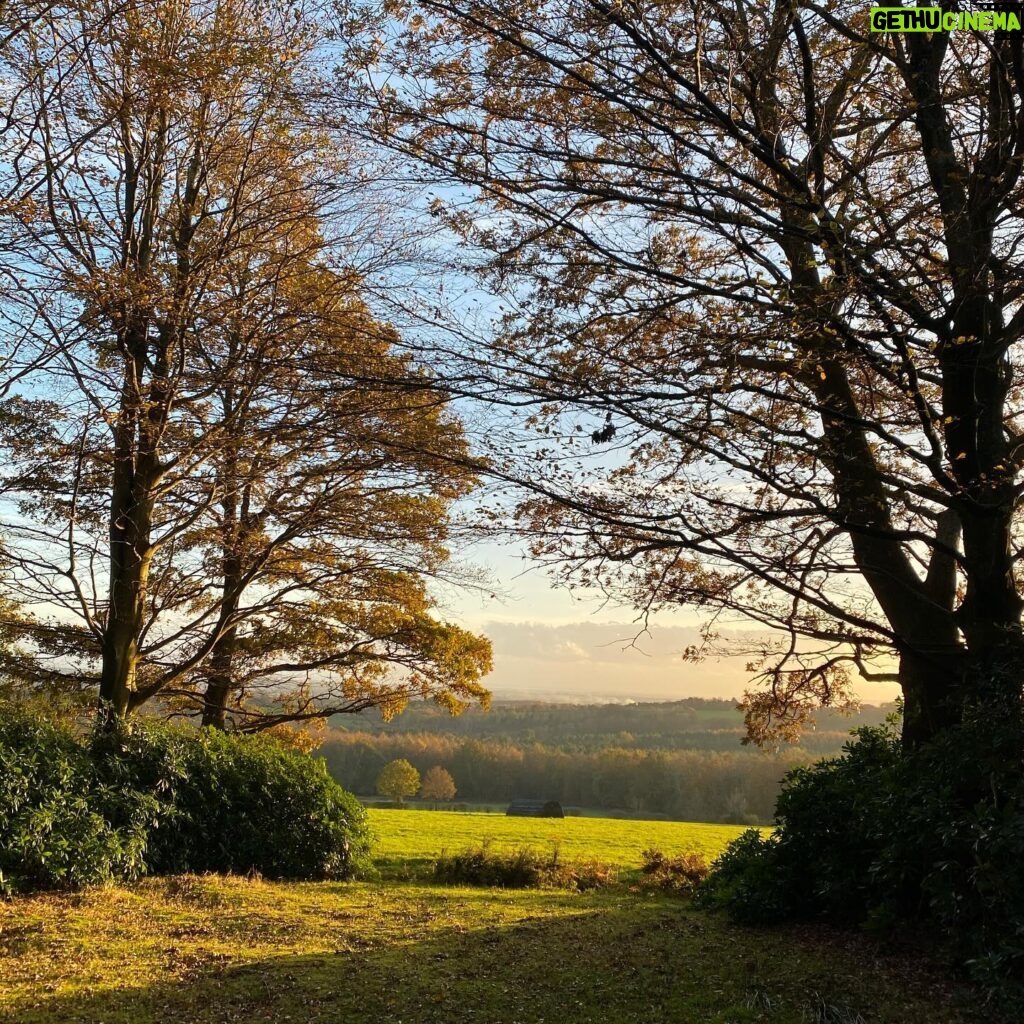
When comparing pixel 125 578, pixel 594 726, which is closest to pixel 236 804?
pixel 125 578

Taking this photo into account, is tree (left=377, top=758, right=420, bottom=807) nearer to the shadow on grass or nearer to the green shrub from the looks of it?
the green shrub

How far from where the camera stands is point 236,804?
11.0 meters

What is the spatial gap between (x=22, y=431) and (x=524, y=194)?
23.1ft

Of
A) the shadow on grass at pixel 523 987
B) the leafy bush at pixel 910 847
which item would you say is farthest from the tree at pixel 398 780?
the shadow on grass at pixel 523 987

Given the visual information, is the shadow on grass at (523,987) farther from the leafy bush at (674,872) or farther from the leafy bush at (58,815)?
the leafy bush at (674,872)

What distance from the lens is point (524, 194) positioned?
5.73 m

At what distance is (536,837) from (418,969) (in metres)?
14.9

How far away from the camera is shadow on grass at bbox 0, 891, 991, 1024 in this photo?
188 inches

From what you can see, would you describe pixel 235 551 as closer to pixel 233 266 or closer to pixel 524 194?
pixel 233 266

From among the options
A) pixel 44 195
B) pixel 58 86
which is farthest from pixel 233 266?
pixel 58 86

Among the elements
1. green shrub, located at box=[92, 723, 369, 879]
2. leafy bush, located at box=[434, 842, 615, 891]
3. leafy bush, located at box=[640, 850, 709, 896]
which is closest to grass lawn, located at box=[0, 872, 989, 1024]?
green shrub, located at box=[92, 723, 369, 879]

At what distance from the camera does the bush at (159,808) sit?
8.31 meters

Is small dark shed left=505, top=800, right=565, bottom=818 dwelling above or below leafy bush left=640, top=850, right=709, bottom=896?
below

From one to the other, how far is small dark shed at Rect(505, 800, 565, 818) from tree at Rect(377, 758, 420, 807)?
4045 mm
